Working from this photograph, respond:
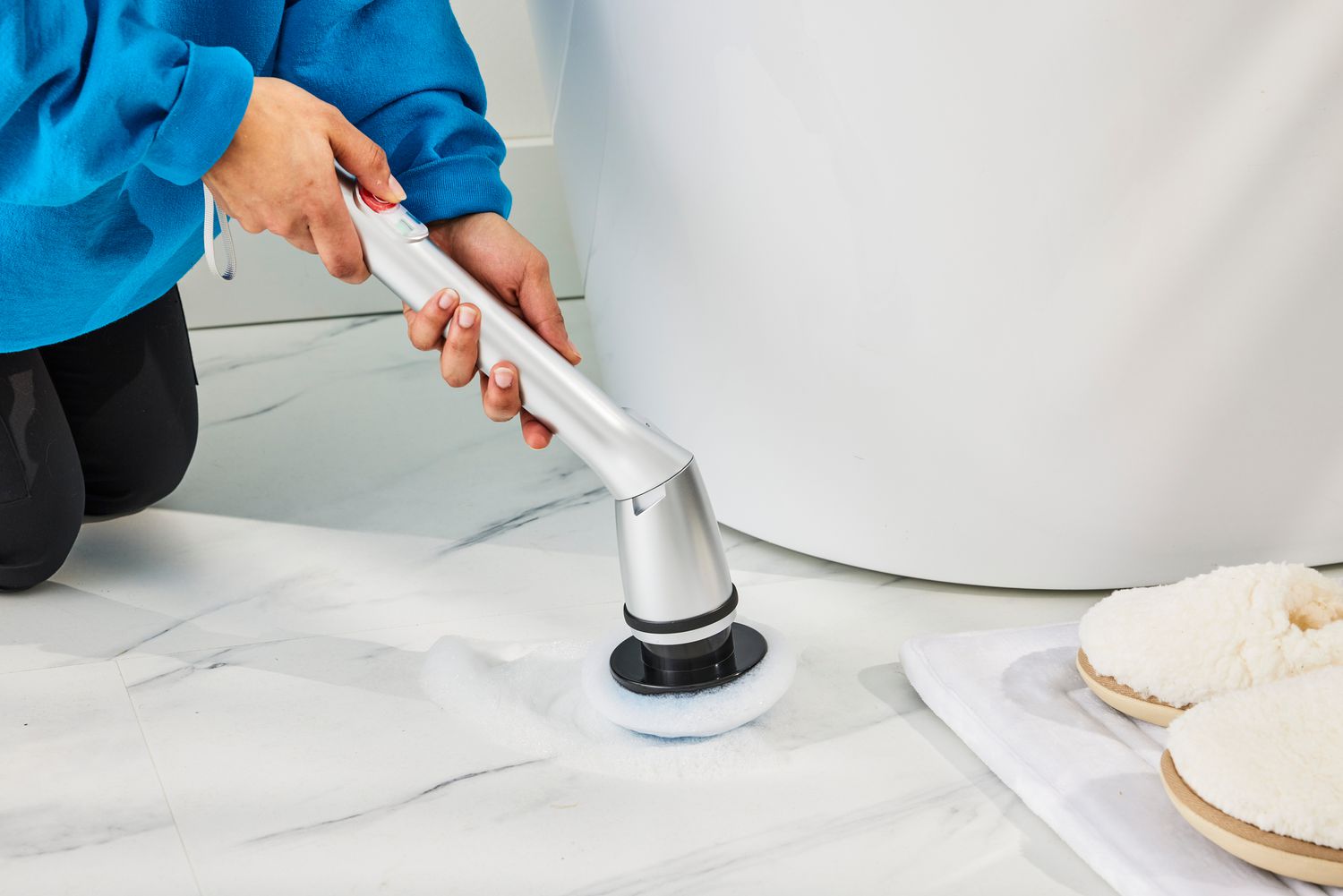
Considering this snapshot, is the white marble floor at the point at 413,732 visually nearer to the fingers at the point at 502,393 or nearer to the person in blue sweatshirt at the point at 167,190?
the person in blue sweatshirt at the point at 167,190

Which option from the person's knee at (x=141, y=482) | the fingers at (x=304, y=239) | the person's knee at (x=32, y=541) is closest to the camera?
the fingers at (x=304, y=239)

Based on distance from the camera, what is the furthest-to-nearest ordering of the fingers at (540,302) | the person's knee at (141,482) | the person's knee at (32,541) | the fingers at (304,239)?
the person's knee at (141,482) → the person's knee at (32,541) → the fingers at (540,302) → the fingers at (304,239)

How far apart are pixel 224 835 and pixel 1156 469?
62cm

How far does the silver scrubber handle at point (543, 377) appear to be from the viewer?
0.72m

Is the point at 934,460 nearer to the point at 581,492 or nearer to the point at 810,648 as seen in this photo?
the point at 810,648

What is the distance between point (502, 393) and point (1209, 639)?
420 mm

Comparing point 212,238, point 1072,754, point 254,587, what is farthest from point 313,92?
point 1072,754

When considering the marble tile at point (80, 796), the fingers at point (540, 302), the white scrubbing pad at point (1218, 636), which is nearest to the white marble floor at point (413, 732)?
the marble tile at point (80, 796)

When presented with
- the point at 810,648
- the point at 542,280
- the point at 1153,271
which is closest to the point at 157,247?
the point at 542,280

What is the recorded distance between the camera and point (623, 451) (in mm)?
733

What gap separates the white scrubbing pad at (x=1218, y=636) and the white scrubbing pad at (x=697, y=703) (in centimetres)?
19

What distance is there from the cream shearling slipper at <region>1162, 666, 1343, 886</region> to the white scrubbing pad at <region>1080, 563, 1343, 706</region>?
0.05m

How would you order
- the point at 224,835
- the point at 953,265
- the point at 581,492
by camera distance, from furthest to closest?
the point at 581,492 → the point at 953,265 → the point at 224,835

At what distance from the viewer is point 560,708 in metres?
0.81
